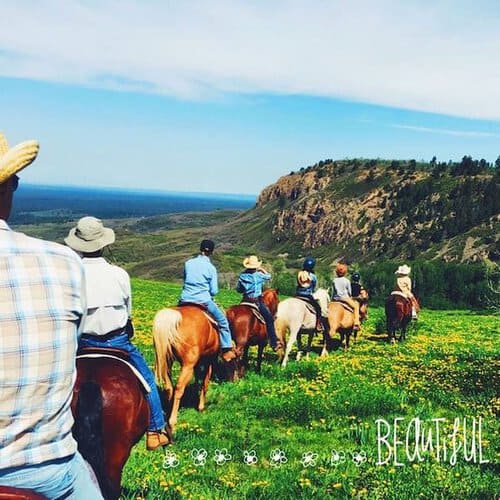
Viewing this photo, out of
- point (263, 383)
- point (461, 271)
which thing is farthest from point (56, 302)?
point (461, 271)

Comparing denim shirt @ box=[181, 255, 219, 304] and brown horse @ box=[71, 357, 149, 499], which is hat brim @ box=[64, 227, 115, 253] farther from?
denim shirt @ box=[181, 255, 219, 304]

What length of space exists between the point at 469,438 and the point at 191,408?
16.2 feet

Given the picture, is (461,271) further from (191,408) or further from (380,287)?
(191,408)

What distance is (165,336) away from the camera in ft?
32.9

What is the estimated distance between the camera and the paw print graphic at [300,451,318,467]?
809 centimetres

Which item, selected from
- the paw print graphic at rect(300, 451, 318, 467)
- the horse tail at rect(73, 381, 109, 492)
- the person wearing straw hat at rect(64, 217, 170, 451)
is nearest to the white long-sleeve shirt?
the person wearing straw hat at rect(64, 217, 170, 451)

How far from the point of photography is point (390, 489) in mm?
7082

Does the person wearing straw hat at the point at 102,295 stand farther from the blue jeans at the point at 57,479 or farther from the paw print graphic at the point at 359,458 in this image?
the blue jeans at the point at 57,479

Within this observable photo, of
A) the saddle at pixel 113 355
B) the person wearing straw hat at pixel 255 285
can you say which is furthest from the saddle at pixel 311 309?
the saddle at pixel 113 355

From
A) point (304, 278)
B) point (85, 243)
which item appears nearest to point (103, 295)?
point (85, 243)

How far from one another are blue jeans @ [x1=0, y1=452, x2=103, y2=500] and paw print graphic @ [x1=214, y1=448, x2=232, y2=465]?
16.6ft

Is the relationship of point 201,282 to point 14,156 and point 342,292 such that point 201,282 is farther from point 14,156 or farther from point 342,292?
point 342,292

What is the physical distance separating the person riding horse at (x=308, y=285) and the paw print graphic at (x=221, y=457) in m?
7.90

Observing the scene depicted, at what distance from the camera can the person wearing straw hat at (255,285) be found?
45.5 feet
